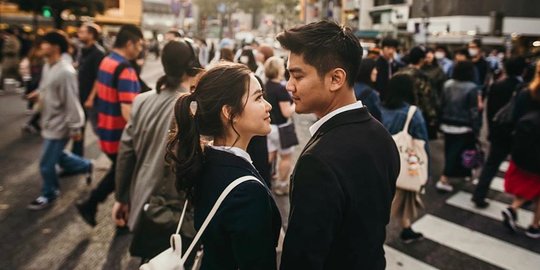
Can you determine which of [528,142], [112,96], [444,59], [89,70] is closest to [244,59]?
[89,70]

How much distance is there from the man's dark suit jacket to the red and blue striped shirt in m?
2.99

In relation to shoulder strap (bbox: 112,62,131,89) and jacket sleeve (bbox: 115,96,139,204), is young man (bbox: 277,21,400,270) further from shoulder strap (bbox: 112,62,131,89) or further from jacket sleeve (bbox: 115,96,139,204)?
shoulder strap (bbox: 112,62,131,89)

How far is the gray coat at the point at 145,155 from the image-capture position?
2.88 m

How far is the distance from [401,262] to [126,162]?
277 cm

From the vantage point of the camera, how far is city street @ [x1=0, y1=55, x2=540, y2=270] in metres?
3.92

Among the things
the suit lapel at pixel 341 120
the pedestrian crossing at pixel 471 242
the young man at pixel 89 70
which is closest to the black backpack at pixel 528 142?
the pedestrian crossing at pixel 471 242

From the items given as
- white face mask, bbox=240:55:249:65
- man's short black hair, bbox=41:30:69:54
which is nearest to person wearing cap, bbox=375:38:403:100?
white face mask, bbox=240:55:249:65

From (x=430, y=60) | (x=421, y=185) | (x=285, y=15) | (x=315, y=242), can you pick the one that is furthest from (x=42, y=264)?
(x=285, y=15)

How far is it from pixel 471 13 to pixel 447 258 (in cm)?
4081

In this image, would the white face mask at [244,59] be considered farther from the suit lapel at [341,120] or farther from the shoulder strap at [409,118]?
the suit lapel at [341,120]

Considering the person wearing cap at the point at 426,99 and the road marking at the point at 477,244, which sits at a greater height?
the person wearing cap at the point at 426,99

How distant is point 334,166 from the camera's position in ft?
4.66

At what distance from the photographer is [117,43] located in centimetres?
436

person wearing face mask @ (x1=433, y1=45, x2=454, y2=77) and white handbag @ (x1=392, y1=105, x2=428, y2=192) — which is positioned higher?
person wearing face mask @ (x1=433, y1=45, x2=454, y2=77)
